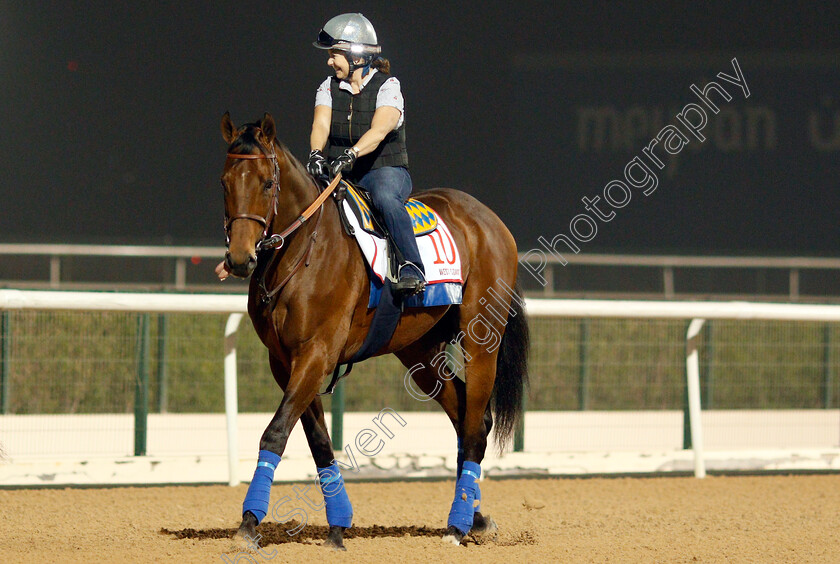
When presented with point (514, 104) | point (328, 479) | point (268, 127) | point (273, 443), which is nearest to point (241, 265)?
point (268, 127)

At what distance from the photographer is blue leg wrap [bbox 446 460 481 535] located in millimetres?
5184

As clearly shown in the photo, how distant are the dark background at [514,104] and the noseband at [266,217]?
426 inches

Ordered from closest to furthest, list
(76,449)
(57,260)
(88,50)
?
(76,449)
(57,260)
(88,50)

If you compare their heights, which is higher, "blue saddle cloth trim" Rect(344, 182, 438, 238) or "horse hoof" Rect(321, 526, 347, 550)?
"blue saddle cloth trim" Rect(344, 182, 438, 238)

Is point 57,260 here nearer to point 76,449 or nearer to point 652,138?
point 76,449

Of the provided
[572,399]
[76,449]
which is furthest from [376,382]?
[76,449]

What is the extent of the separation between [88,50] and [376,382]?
8.84 meters

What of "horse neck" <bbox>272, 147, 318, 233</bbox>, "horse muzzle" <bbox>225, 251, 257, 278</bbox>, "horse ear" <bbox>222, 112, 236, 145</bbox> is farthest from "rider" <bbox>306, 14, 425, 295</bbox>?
"horse muzzle" <bbox>225, 251, 257, 278</bbox>

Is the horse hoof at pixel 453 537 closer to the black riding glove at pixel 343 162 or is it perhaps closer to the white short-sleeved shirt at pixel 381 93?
the black riding glove at pixel 343 162

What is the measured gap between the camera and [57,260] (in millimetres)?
13055

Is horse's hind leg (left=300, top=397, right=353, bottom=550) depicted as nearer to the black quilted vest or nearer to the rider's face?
the black quilted vest

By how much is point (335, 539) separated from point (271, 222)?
56.1 inches

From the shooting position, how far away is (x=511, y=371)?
19.1 feet

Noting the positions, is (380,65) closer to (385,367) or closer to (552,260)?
(385,367)
